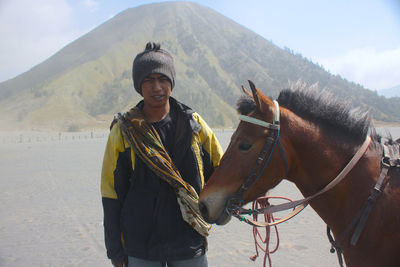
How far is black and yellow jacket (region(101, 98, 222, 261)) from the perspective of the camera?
200 cm

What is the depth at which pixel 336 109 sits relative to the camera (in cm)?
198

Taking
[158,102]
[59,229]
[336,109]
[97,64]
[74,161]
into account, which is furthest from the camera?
[97,64]

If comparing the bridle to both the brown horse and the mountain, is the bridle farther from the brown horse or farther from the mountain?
the mountain

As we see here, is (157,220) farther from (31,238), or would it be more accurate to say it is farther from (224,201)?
(31,238)

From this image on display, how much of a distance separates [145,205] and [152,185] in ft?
0.50

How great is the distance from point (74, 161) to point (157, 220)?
14.3 m

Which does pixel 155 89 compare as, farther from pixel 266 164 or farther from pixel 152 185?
pixel 266 164

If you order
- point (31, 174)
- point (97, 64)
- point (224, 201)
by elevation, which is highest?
point (97, 64)

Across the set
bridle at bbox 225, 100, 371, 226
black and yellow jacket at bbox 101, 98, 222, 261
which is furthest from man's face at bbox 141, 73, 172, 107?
bridle at bbox 225, 100, 371, 226

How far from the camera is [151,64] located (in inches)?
80.7

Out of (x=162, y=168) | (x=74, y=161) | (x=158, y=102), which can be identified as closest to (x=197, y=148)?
(x=162, y=168)

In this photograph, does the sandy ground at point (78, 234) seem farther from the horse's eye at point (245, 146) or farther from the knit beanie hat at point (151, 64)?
the knit beanie hat at point (151, 64)

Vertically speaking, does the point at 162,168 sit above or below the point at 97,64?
below

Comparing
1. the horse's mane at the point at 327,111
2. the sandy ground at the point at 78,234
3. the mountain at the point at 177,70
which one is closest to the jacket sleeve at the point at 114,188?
the horse's mane at the point at 327,111
